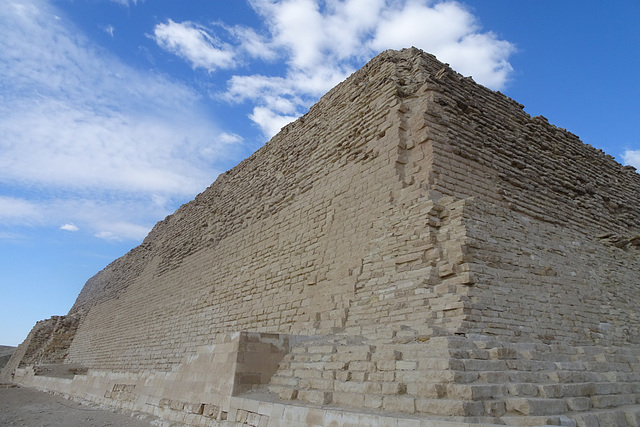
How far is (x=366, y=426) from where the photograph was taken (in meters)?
2.81

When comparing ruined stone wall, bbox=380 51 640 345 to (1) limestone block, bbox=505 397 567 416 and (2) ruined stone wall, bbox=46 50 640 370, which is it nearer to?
(2) ruined stone wall, bbox=46 50 640 370

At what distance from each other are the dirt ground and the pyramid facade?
324mm

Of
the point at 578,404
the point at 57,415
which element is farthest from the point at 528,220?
the point at 57,415

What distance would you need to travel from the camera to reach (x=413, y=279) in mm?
4762

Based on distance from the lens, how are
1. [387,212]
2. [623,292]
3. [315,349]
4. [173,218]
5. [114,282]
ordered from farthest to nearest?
[114,282] < [173,218] < [623,292] < [387,212] < [315,349]

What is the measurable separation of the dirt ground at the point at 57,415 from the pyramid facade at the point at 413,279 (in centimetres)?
Result: 32

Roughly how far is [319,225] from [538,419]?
508cm

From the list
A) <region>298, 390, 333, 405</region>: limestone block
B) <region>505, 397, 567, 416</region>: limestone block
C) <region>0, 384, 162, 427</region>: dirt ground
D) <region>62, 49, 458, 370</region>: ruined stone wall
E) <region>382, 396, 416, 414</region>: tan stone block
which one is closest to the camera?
<region>505, 397, 567, 416</region>: limestone block

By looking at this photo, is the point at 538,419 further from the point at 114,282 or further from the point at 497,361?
the point at 114,282

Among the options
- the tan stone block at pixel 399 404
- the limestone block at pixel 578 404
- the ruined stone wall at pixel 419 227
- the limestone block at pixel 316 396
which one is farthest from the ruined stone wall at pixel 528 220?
the limestone block at pixel 316 396

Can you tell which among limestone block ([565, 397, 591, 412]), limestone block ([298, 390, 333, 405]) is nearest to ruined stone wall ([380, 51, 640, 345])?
limestone block ([565, 397, 591, 412])

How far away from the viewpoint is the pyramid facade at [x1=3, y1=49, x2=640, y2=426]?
3305 mm

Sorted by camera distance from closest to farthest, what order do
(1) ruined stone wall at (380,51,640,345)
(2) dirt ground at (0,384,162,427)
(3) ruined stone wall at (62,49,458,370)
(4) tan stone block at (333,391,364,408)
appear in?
(4) tan stone block at (333,391,364,408)
(1) ruined stone wall at (380,51,640,345)
(2) dirt ground at (0,384,162,427)
(3) ruined stone wall at (62,49,458,370)

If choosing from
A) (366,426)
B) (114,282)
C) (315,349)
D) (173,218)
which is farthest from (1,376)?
(366,426)
